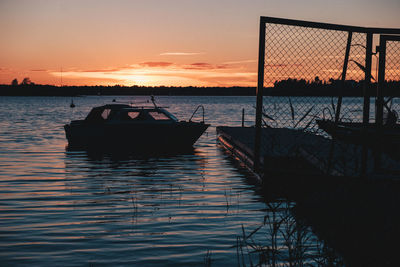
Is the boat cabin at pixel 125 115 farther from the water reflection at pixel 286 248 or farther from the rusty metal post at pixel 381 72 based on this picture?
the rusty metal post at pixel 381 72

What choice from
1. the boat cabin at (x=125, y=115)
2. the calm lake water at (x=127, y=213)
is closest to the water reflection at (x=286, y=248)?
the calm lake water at (x=127, y=213)

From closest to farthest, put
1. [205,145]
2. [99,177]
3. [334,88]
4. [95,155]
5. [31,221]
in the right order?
[334,88], [31,221], [99,177], [95,155], [205,145]

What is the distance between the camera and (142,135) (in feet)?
76.5

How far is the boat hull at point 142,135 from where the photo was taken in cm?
2320

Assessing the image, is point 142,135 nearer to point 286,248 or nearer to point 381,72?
point 286,248

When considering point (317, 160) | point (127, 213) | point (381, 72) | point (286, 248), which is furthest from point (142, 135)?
point (381, 72)

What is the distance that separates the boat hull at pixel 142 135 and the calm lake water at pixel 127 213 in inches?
124

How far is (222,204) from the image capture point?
460 inches

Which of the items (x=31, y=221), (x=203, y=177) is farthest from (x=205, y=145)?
(x=31, y=221)

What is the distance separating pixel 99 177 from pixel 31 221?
6.54 metres

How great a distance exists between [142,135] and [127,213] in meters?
12.8

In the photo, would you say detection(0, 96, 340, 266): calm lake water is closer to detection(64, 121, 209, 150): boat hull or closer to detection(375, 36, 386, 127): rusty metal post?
detection(375, 36, 386, 127): rusty metal post

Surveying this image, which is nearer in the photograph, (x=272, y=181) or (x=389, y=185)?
(x=389, y=185)

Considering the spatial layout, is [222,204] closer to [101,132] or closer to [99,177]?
[99,177]
